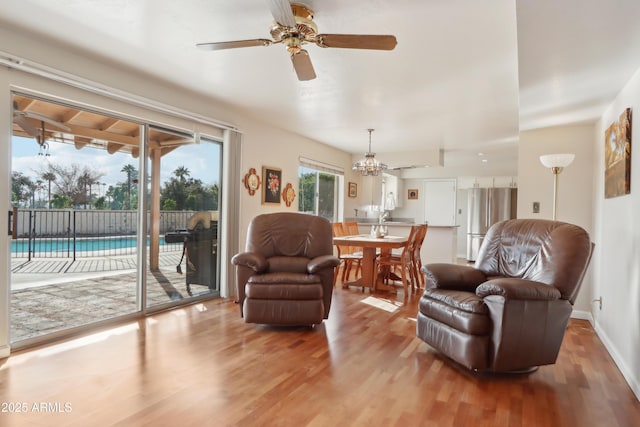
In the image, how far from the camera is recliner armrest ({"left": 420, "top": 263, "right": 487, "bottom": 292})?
3.05 m

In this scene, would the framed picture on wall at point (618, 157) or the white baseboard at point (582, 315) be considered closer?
the framed picture on wall at point (618, 157)

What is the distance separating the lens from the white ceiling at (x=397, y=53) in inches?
90.1

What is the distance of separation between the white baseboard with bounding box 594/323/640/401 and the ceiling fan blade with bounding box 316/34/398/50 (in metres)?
2.56

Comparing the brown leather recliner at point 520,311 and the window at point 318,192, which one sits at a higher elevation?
the window at point 318,192

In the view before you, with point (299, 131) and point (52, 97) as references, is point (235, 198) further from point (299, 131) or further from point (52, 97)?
point (52, 97)

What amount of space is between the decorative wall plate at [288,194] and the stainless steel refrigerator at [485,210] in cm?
481

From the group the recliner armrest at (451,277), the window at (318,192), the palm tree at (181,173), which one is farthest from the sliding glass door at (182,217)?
the recliner armrest at (451,277)

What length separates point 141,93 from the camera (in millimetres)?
3746

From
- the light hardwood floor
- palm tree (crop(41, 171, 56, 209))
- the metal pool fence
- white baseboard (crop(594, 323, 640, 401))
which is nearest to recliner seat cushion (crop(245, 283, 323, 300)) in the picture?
the light hardwood floor

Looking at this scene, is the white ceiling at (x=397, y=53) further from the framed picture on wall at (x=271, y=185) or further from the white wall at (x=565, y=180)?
the framed picture on wall at (x=271, y=185)

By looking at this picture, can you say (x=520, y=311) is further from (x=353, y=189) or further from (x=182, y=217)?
(x=353, y=189)

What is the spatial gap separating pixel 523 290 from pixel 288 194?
165 inches

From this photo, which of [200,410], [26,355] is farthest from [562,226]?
[26,355]

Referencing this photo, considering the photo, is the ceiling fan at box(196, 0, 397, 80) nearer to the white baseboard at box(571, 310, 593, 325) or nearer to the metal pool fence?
the metal pool fence
